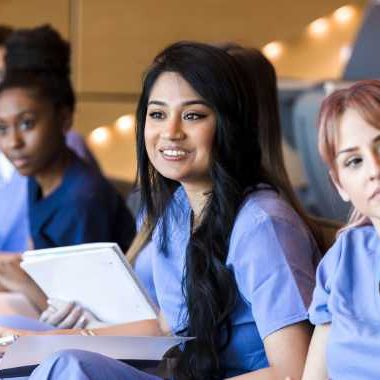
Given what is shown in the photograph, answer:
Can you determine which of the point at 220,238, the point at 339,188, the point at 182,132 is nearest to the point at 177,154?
the point at 182,132

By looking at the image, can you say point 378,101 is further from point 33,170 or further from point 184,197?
point 33,170

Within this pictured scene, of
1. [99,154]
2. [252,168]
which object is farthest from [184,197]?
[99,154]

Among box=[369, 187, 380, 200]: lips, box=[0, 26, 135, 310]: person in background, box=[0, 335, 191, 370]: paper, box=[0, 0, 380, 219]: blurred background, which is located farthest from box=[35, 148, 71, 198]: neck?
box=[0, 0, 380, 219]: blurred background

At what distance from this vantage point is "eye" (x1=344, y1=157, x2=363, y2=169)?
5.06 ft

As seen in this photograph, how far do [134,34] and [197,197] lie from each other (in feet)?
10.1

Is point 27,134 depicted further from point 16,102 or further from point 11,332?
point 11,332

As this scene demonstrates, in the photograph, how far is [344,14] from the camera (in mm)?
5121

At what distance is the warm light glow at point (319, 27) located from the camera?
511 centimetres

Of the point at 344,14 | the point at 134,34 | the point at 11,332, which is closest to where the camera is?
the point at 11,332

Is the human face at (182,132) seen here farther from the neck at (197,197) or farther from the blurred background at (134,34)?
the blurred background at (134,34)

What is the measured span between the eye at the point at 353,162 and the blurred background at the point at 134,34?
3320 mm

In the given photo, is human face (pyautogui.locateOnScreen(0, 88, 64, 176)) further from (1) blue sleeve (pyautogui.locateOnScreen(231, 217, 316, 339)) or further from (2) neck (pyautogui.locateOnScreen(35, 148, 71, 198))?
(1) blue sleeve (pyautogui.locateOnScreen(231, 217, 316, 339))

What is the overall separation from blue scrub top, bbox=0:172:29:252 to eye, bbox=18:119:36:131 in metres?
0.15

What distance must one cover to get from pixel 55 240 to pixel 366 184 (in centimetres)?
133
